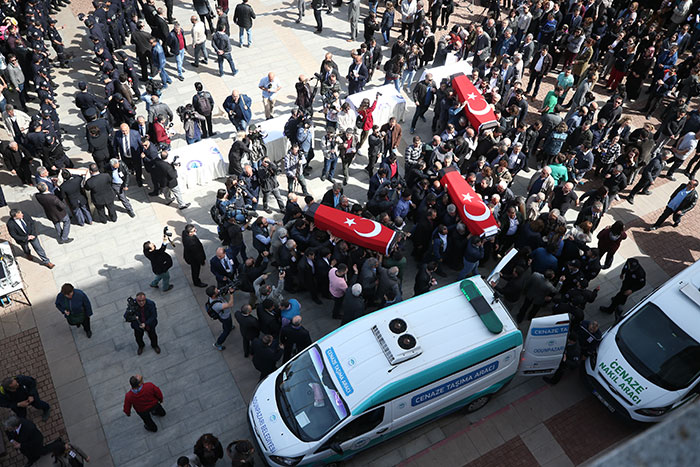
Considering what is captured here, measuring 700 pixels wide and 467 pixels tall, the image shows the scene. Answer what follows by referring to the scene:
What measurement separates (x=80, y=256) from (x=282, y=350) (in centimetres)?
619

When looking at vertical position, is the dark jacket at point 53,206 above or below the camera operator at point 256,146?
below

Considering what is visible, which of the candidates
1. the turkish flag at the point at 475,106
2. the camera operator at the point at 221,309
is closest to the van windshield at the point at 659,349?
the turkish flag at the point at 475,106

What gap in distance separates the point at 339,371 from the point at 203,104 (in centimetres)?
932

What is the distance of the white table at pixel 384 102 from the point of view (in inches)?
616

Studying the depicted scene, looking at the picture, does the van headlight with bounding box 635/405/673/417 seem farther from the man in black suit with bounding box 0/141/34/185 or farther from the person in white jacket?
the man in black suit with bounding box 0/141/34/185

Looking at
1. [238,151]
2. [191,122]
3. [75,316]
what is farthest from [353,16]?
[75,316]

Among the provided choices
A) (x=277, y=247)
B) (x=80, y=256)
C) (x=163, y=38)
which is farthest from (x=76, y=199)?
(x=163, y=38)

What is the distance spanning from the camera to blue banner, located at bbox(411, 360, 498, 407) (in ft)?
28.2

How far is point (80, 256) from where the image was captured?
41.6 ft

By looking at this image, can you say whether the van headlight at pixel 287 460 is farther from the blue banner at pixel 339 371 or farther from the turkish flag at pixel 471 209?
the turkish flag at pixel 471 209

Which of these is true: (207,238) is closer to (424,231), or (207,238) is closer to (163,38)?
(424,231)

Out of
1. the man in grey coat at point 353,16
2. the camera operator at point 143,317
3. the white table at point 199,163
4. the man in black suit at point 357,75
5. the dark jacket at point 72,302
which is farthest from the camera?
the man in grey coat at point 353,16

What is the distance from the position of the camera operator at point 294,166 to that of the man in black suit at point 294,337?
15.9ft

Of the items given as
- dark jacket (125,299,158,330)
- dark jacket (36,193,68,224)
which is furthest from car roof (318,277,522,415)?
dark jacket (36,193,68,224)
